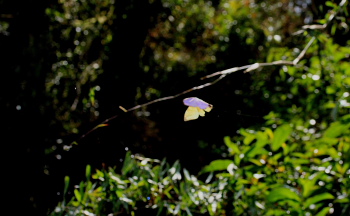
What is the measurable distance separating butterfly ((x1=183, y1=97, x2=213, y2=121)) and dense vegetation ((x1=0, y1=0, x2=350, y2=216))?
0.14 m

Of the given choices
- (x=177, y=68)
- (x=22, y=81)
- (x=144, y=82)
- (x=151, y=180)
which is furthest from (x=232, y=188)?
(x=177, y=68)

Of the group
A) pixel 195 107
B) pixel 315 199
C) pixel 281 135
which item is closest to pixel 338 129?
pixel 281 135

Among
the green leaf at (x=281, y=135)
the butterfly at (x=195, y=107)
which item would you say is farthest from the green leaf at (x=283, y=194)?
the butterfly at (x=195, y=107)

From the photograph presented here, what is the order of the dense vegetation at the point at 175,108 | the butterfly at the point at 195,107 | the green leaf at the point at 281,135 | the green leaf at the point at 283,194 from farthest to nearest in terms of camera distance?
the green leaf at the point at 281,135 < the dense vegetation at the point at 175,108 < the green leaf at the point at 283,194 < the butterfly at the point at 195,107

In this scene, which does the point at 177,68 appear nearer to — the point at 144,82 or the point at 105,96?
the point at 144,82

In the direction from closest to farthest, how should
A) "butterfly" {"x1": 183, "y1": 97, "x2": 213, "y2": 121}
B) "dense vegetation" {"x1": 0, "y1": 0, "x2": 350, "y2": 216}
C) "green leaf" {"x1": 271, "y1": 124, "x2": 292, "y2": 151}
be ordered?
"butterfly" {"x1": 183, "y1": 97, "x2": 213, "y2": 121}, "dense vegetation" {"x1": 0, "y1": 0, "x2": 350, "y2": 216}, "green leaf" {"x1": 271, "y1": 124, "x2": 292, "y2": 151}

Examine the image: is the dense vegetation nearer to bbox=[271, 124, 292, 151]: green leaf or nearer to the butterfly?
bbox=[271, 124, 292, 151]: green leaf

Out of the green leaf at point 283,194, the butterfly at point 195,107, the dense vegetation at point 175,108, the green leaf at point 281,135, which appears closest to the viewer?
the butterfly at point 195,107

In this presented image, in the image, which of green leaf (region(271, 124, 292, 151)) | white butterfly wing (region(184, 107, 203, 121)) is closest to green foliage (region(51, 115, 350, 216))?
green leaf (region(271, 124, 292, 151))

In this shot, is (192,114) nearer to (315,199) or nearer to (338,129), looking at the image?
(315,199)

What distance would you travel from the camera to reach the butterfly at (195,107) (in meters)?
0.78

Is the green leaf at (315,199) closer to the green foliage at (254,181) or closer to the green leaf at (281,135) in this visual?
the green foliage at (254,181)

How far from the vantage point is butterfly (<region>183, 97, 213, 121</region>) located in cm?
78

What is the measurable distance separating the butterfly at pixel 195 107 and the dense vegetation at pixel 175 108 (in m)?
0.14
